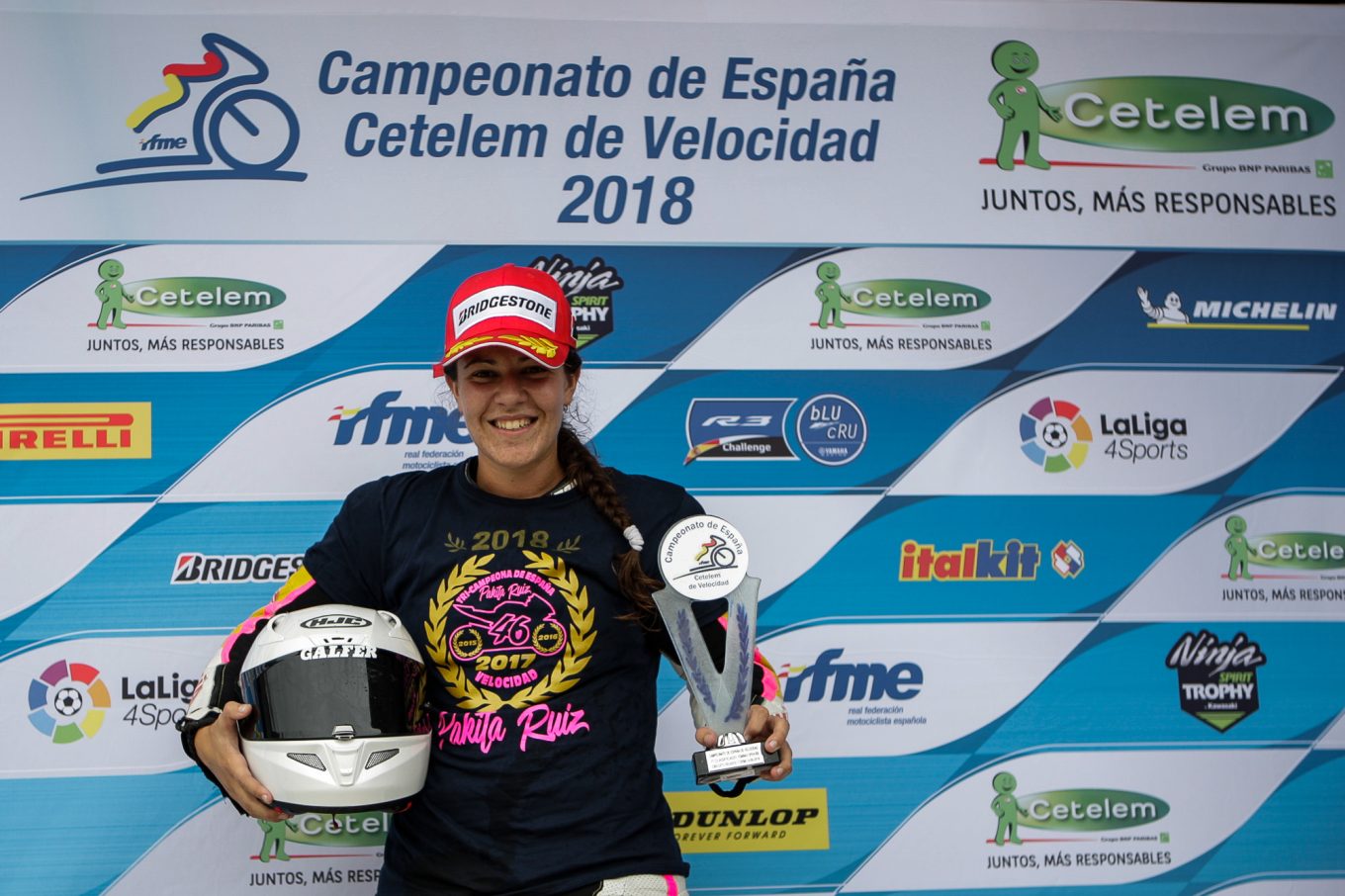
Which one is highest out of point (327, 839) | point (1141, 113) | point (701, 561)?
point (1141, 113)

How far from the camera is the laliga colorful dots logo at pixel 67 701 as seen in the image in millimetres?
2861

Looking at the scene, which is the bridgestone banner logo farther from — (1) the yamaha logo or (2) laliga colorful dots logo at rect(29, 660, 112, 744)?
(1) the yamaha logo

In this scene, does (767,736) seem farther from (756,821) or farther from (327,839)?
(327,839)

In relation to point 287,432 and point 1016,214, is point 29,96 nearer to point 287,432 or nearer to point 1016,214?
point 287,432

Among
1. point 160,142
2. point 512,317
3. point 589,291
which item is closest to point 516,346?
point 512,317

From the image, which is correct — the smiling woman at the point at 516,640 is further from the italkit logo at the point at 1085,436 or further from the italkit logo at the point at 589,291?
the italkit logo at the point at 1085,436

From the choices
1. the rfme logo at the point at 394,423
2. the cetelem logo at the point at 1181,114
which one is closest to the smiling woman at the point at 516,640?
the rfme logo at the point at 394,423

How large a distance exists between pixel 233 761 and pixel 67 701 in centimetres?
119

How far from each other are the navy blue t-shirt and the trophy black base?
0.58 ft

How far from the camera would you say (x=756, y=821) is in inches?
120

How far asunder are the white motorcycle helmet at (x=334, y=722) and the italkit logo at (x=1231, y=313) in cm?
232

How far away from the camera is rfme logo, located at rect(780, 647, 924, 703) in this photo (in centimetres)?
307

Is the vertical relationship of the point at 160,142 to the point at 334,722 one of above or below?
above

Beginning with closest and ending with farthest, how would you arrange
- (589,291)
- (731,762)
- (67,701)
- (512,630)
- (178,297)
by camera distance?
(731,762), (512,630), (67,701), (178,297), (589,291)
